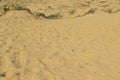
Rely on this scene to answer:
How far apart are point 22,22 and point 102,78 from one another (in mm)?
4645

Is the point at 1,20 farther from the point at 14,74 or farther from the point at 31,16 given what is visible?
the point at 14,74

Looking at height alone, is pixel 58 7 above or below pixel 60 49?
below

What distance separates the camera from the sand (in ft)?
12.9

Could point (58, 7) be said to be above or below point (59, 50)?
below

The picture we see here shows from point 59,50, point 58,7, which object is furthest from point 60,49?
point 58,7

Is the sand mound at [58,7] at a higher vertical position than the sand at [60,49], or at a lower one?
lower

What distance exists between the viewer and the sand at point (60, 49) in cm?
394

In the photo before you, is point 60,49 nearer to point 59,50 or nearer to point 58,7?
point 59,50

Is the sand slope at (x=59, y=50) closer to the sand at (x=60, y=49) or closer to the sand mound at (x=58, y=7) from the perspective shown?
the sand at (x=60, y=49)

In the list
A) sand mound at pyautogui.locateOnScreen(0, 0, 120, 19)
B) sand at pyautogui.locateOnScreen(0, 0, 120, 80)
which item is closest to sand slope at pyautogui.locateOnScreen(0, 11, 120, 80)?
sand at pyautogui.locateOnScreen(0, 0, 120, 80)

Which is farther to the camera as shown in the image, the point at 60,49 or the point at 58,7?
the point at 58,7

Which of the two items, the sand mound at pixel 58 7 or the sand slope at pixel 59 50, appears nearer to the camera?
the sand slope at pixel 59 50

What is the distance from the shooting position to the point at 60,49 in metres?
5.11

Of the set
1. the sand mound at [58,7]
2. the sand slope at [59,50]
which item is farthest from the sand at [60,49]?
the sand mound at [58,7]
